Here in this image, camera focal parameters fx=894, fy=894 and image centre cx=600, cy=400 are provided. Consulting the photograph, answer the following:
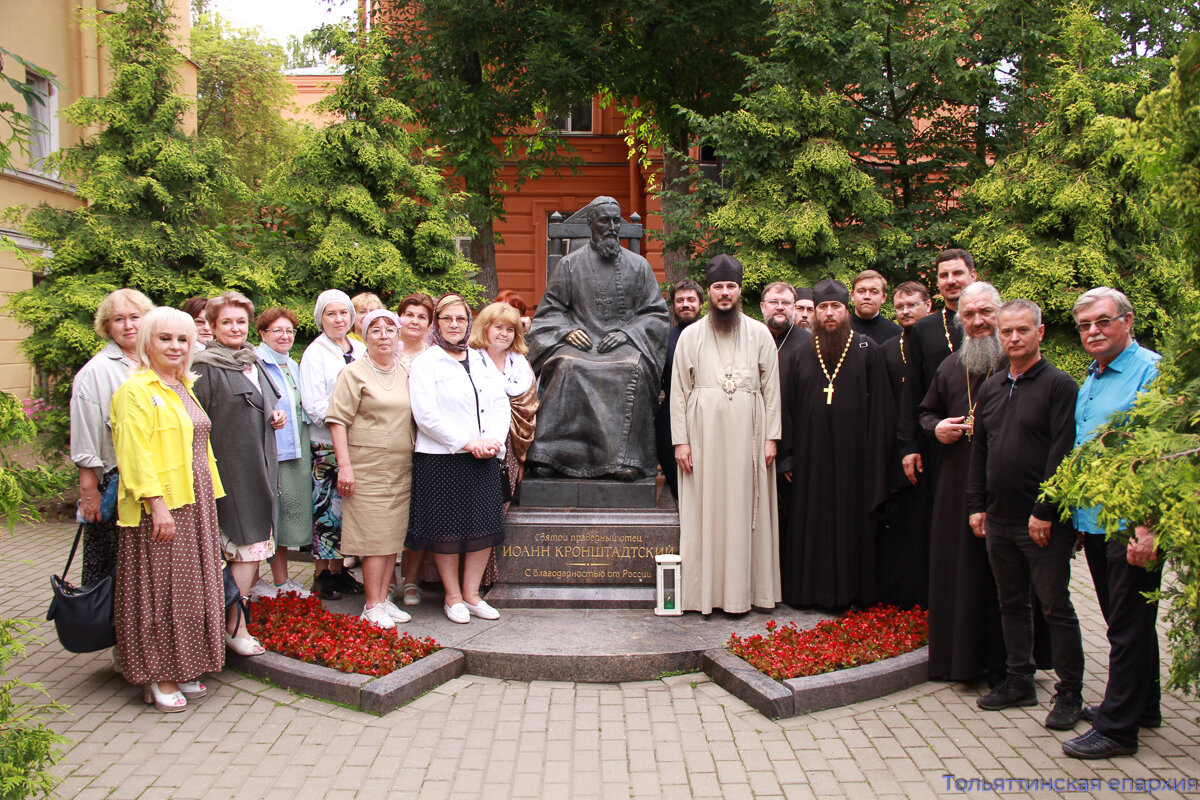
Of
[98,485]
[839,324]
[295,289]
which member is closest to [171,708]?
[98,485]

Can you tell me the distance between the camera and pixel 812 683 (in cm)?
440

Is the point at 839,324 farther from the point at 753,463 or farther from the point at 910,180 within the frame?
the point at 910,180

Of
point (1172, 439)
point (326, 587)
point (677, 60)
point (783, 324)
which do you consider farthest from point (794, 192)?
point (1172, 439)

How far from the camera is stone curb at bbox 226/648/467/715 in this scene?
14.3ft

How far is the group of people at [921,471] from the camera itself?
398 centimetres

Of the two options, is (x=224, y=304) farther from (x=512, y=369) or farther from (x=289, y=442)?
(x=512, y=369)

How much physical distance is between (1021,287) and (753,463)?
513 cm

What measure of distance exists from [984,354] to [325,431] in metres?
3.99

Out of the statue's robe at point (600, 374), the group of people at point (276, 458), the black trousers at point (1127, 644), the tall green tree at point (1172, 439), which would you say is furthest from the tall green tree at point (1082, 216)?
the tall green tree at point (1172, 439)

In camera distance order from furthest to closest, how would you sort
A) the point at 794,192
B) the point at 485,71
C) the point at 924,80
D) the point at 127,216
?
the point at 485,71 → the point at 924,80 → the point at 794,192 → the point at 127,216

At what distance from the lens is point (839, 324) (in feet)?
18.7

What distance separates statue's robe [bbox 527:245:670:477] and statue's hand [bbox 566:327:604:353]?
4cm

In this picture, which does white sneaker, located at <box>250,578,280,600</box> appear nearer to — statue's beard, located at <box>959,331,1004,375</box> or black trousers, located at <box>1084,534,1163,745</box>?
statue's beard, located at <box>959,331,1004,375</box>

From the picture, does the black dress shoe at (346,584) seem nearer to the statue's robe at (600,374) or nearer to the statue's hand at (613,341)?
the statue's robe at (600,374)
